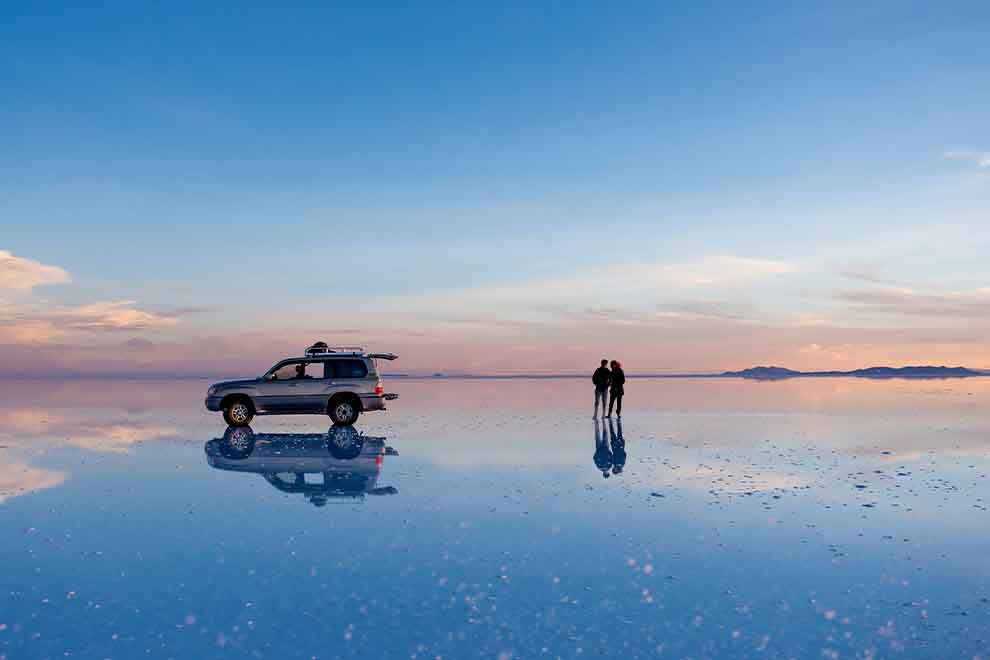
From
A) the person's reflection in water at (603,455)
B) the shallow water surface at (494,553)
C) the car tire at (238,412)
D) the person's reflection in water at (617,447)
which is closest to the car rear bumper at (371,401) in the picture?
the car tire at (238,412)

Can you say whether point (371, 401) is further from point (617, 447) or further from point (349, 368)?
point (617, 447)

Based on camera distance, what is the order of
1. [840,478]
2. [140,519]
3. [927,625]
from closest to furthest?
[927,625]
[140,519]
[840,478]

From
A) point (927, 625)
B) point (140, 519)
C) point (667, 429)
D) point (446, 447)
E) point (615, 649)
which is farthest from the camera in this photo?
point (667, 429)

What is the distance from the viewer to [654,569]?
830cm

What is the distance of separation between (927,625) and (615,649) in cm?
290

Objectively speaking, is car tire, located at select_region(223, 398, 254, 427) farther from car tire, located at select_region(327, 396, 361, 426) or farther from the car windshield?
car tire, located at select_region(327, 396, 361, 426)

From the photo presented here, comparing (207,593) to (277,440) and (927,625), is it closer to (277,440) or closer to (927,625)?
(927,625)

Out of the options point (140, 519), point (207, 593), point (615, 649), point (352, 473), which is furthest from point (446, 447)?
point (615, 649)

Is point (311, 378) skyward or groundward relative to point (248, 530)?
skyward

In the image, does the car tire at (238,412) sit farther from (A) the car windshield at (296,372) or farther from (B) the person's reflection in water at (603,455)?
(B) the person's reflection in water at (603,455)

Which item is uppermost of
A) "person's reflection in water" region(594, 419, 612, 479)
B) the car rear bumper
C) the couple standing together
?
the couple standing together

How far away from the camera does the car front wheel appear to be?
995 inches

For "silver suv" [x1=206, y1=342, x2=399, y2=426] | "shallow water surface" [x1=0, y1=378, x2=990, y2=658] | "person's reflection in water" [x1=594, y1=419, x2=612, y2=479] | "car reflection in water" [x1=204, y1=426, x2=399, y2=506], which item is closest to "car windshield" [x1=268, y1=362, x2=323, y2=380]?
"silver suv" [x1=206, y1=342, x2=399, y2=426]

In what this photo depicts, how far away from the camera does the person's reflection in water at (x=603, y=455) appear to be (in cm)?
1552
